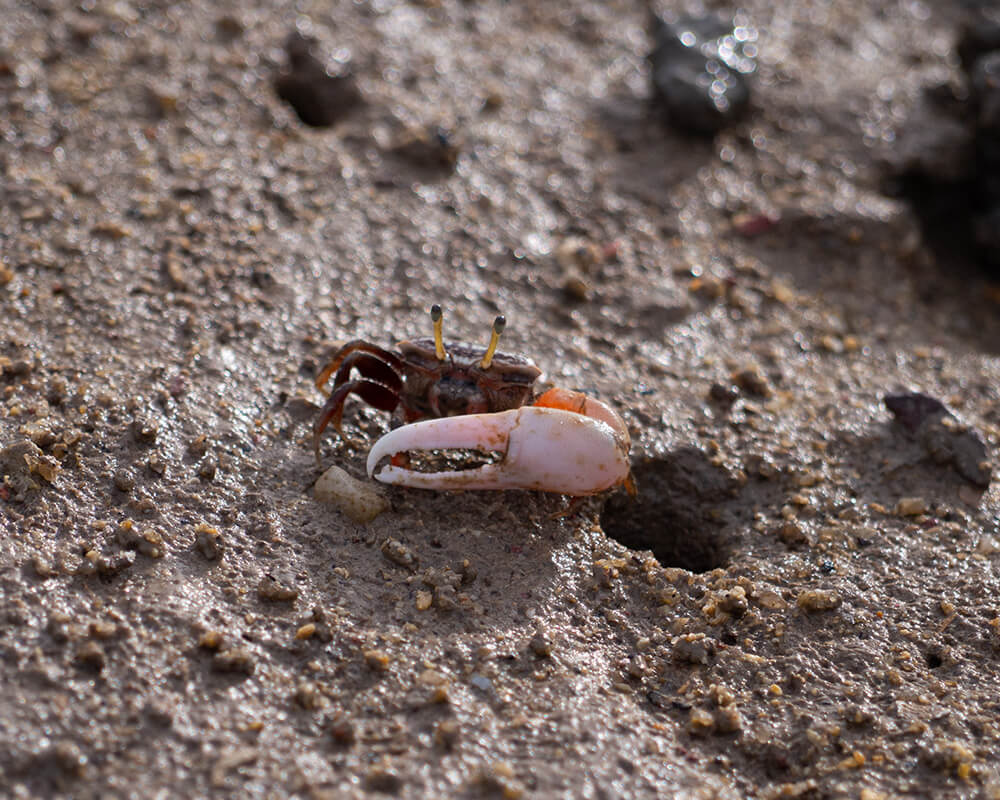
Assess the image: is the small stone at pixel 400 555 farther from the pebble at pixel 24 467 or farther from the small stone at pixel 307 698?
the pebble at pixel 24 467

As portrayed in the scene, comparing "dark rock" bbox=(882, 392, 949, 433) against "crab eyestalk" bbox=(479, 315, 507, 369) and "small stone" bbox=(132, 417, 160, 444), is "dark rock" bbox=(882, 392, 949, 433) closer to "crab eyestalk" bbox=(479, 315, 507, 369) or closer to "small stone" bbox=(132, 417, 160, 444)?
"crab eyestalk" bbox=(479, 315, 507, 369)

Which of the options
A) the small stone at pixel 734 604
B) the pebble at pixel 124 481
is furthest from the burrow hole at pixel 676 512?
the pebble at pixel 124 481

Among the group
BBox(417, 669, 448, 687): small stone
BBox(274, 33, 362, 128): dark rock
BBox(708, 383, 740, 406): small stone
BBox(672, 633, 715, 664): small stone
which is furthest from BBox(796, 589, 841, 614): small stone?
BBox(274, 33, 362, 128): dark rock

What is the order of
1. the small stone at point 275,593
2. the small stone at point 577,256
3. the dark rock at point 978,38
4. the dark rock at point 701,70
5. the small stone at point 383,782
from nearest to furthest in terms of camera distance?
the small stone at point 383,782, the small stone at point 275,593, the small stone at point 577,256, the dark rock at point 701,70, the dark rock at point 978,38

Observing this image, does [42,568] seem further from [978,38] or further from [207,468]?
[978,38]

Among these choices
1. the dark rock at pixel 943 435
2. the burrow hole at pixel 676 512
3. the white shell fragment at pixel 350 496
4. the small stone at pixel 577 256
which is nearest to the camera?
the white shell fragment at pixel 350 496

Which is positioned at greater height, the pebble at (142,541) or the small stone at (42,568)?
the pebble at (142,541)

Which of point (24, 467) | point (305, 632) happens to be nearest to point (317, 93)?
point (24, 467)
